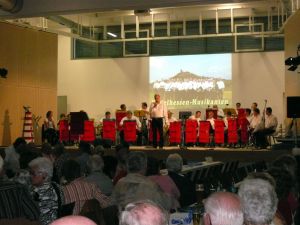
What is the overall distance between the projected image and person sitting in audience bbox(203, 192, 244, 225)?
16.9 metres

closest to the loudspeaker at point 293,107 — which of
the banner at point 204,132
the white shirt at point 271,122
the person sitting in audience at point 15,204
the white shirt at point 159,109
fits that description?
the white shirt at point 271,122

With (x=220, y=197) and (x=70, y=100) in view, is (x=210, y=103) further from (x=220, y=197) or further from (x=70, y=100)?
(x=220, y=197)

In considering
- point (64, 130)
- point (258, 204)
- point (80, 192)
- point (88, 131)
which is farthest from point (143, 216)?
point (64, 130)

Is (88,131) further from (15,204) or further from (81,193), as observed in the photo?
(15,204)

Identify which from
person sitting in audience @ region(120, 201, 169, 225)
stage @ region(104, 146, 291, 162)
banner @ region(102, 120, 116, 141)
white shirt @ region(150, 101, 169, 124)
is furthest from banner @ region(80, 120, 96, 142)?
person sitting in audience @ region(120, 201, 169, 225)

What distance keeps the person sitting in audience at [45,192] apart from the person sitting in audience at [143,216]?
2.23 m

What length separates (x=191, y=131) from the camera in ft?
48.8

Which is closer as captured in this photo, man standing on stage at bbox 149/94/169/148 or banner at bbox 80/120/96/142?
man standing on stage at bbox 149/94/169/148

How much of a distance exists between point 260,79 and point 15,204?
16104 millimetres

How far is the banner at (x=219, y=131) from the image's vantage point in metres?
14.8

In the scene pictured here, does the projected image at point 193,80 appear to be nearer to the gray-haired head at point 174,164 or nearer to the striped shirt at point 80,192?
→ the gray-haired head at point 174,164

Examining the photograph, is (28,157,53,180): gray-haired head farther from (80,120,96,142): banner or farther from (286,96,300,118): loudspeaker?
(80,120,96,142): banner

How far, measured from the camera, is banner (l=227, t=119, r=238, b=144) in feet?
48.2

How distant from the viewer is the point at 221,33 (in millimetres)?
19344
